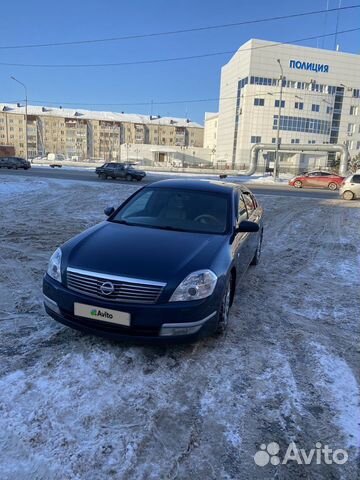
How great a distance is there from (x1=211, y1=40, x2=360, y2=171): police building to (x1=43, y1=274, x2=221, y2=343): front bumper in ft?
213

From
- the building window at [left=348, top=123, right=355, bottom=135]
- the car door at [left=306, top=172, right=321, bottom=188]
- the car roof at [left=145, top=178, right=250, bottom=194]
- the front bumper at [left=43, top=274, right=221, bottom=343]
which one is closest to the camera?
the front bumper at [left=43, top=274, right=221, bottom=343]

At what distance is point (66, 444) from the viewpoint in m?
2.22

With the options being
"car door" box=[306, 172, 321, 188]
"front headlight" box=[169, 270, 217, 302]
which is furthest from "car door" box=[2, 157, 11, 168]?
"front headlight" box=[169, 270, 217, 302]

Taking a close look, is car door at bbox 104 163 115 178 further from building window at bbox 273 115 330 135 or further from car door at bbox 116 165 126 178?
building window at bbox 273 115 330 135

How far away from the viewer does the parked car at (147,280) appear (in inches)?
118

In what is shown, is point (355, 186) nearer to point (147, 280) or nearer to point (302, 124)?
point (147, 280)

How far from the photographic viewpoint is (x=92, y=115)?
113938mm

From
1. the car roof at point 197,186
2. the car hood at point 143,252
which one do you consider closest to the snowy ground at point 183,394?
the car hood at point 143,252

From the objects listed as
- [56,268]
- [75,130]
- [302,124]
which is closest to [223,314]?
[56,268]

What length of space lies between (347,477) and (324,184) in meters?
31.8

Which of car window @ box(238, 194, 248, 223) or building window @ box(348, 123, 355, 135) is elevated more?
building window @ box(348, 123, 355, 135)

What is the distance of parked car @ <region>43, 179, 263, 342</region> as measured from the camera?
299 cm

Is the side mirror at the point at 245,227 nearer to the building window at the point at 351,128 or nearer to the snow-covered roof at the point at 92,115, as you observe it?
the building window at the point at 351,128

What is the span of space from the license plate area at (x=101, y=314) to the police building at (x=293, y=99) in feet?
214
